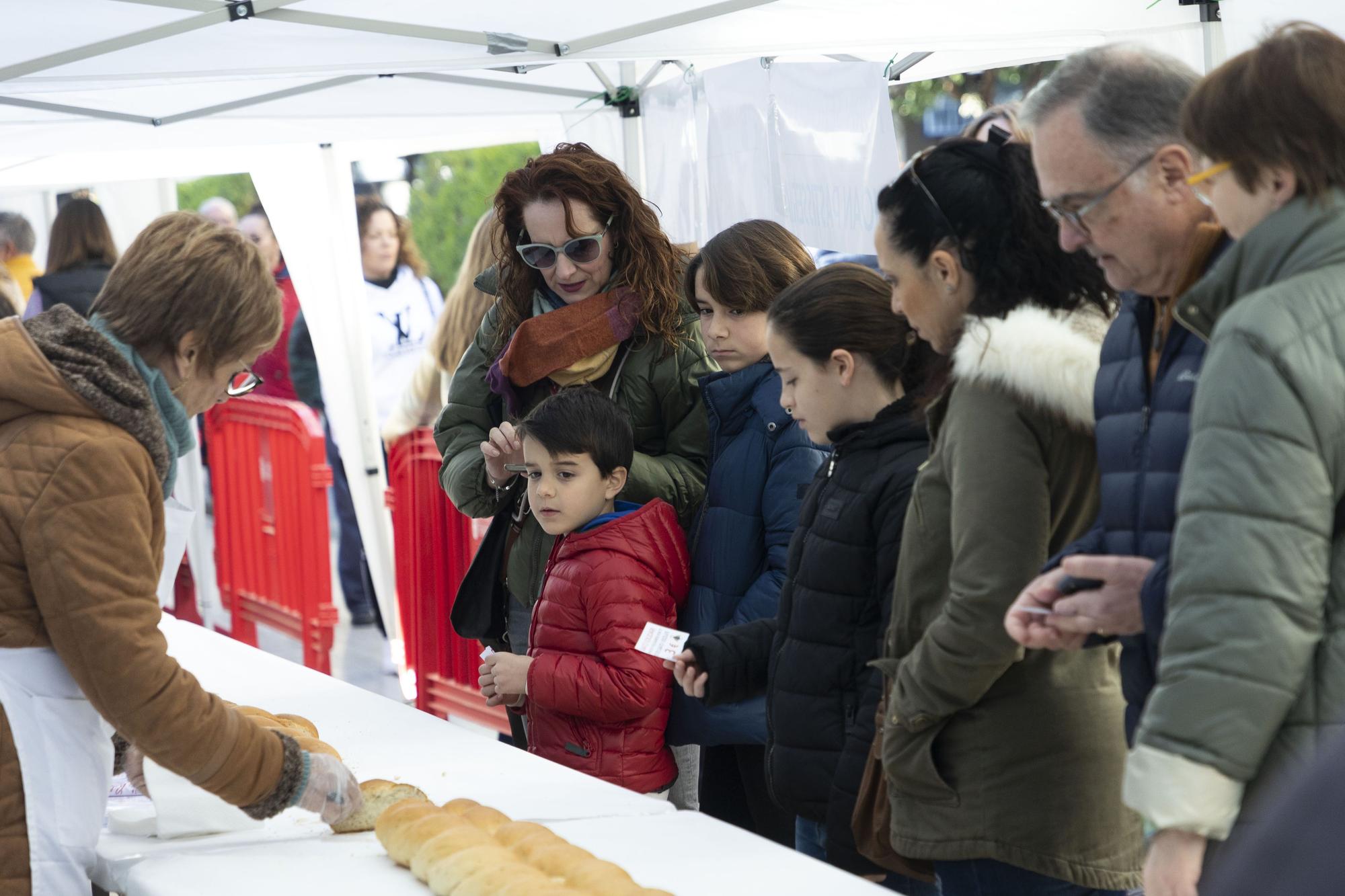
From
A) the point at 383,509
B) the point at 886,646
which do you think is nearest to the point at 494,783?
the point at 886,646

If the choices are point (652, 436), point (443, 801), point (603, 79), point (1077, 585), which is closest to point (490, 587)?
point (652, 436)

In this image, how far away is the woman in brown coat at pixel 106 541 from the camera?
71.3 inches

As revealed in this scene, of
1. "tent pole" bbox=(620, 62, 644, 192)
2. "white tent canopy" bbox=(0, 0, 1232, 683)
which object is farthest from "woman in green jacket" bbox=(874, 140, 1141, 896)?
"tent pole" bbox=(620, 62, 644, 192)

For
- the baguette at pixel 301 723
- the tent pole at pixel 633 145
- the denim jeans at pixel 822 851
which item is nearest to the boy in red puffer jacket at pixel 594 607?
the baguette at pixel 301 723

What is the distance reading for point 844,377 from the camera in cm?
242

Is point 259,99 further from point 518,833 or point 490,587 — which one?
point 518,833

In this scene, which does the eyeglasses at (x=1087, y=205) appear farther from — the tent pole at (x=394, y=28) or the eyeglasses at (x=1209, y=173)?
the tent pole at (x=394, y=28)

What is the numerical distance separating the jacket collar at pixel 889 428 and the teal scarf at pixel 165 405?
1.07 meters

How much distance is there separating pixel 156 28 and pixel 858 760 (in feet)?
9.05

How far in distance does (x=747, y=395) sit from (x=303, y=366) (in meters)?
5.62

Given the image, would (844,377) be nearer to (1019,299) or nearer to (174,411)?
(1019,299)

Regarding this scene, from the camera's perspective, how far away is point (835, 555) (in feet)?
7.55

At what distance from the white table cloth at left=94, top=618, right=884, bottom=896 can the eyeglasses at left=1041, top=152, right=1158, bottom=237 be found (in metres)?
0.91

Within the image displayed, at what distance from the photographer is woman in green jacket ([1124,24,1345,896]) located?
1.35m
